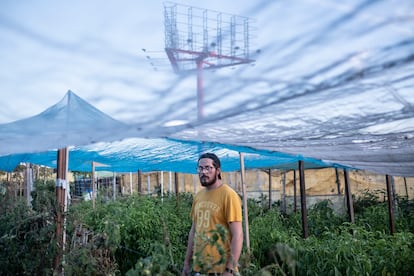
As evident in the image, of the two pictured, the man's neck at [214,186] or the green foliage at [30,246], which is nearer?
the man's neck at [214,186]

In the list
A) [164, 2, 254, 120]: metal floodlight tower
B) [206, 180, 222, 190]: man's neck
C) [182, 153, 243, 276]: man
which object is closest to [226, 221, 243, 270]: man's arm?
[182, 153, 243, 276]: man

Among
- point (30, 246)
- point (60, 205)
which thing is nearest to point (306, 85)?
point (60, 205)

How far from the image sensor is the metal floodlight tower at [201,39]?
3.90 ft

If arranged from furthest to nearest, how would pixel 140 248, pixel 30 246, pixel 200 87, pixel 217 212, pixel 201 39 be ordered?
pixel 140 248, pixel 30 246, pixel 217 212, pixel 200 87, pixel 201 39

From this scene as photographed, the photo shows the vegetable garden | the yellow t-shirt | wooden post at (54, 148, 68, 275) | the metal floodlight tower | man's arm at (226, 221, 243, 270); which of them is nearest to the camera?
the metal floodlight tower

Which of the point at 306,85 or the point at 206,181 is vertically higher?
the point at 306,85

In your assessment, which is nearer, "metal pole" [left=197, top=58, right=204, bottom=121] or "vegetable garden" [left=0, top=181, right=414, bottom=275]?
"metal pole" [left=197, top=58, right=204, bottom=121]

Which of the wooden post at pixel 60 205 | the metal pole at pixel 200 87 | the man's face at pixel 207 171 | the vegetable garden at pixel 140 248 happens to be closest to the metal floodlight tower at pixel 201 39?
the metal pole at pixel 200 87

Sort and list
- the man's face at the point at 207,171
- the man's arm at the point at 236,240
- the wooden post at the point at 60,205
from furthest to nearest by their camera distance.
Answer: the wooden post at the point at 60,205 < the man's face at the point at 207,171 < the man's arm at the point at 236,240

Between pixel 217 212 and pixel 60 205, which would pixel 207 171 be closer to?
pixel 217 212

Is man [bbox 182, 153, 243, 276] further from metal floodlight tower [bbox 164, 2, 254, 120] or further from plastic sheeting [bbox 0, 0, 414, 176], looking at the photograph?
metal floodlight tower [bbox 164, 2, 254, 120]

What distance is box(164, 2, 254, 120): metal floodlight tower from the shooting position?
3.90 ft

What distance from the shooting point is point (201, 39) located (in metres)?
1.24

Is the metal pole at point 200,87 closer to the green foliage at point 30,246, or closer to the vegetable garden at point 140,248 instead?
the vegetable garden at point 140,248
